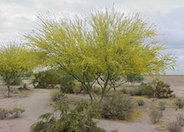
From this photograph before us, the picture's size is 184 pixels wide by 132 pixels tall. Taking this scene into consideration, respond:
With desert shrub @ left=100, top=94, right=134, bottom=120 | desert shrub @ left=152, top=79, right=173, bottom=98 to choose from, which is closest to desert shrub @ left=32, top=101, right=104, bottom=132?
desert shrub @ left=100, top=94, right=134, bottom=120

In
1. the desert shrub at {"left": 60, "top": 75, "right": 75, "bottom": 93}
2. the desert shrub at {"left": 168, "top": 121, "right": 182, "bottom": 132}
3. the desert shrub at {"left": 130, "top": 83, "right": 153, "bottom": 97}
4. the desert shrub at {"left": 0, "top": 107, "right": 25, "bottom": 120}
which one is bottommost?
the desert shrub at {"left": 168, "top": 121, "right": 182, "bottom": 132}

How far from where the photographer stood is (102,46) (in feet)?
36.3

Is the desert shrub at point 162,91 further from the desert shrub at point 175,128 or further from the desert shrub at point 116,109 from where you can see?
the desert shrub at point 175,128

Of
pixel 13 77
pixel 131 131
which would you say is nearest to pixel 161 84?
pixel 131 131

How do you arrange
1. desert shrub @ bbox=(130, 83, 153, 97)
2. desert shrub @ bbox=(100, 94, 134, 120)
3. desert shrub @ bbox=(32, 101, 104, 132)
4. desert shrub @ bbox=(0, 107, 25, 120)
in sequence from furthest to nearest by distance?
desert shrub @ bbox=(130, 83, 153, 97) < desert shrub @ bbox=(100, 94, 134, 120) < desert shrub @ bbox=(0, 107, 25, 120) < desert shrub @ bbox=(32, 101, 104, 132)

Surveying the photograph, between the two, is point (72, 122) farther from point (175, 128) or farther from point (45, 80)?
point (45, 80)

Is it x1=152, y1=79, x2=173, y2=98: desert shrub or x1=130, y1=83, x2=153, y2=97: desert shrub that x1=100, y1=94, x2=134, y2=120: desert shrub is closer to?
x1=152, y1=79, x2=173, y2=98: desert shrub

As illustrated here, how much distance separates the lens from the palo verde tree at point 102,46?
35.7ft

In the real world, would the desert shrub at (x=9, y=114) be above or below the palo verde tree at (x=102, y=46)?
below

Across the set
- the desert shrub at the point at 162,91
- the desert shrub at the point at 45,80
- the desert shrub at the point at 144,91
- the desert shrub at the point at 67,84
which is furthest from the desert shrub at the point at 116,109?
the desert shrub at the point at 45,80

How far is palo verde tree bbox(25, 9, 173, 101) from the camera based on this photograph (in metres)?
10.9

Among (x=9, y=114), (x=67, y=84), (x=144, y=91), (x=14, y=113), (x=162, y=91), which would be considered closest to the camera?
(x=9, y=114)

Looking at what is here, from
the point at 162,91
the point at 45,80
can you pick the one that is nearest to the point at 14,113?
the point at 162,91

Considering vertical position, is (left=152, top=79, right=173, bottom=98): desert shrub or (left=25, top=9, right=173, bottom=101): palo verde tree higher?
(left=25, top=9, right=173, bottom=101): palo verde tree
